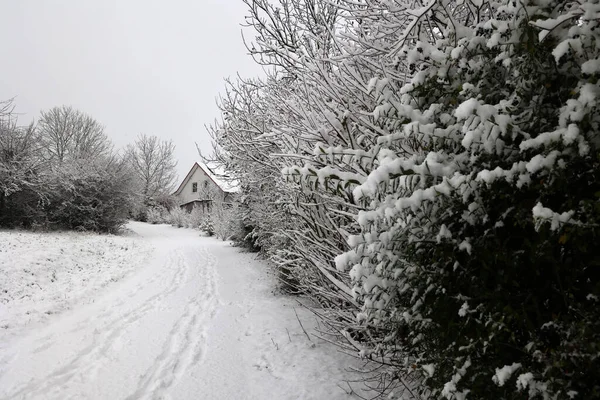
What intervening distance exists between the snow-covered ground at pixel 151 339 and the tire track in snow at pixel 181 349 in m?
0.02

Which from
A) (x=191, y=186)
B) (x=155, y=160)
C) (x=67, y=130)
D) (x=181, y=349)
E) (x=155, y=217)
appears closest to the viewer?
(x=181, y=349)

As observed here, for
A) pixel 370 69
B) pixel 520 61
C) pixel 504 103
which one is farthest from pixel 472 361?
pixel 370 69

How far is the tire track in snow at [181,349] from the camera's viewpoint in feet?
11.5

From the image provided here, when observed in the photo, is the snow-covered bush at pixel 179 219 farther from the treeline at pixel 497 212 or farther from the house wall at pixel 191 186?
the treeline at pixel 497 212

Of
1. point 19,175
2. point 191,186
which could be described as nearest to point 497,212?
point 19,175

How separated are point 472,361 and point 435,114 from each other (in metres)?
1.47

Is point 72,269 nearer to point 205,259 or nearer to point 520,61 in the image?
point 205,259

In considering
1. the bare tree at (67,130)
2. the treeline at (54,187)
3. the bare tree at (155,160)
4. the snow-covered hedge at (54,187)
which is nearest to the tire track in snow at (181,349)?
the treeline at (54,187)

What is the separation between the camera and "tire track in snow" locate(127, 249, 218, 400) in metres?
3.51

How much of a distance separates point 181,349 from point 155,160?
1666 inches

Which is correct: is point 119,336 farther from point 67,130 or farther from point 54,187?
point 67,130

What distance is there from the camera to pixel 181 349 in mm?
4531

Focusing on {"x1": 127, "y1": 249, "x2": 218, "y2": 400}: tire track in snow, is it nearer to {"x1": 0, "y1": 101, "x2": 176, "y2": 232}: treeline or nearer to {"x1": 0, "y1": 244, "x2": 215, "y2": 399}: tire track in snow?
{"x1": 0, "y1": 244, "x2": 215, "y2": 399}: tire track in snow

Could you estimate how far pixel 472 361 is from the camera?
1767mm
